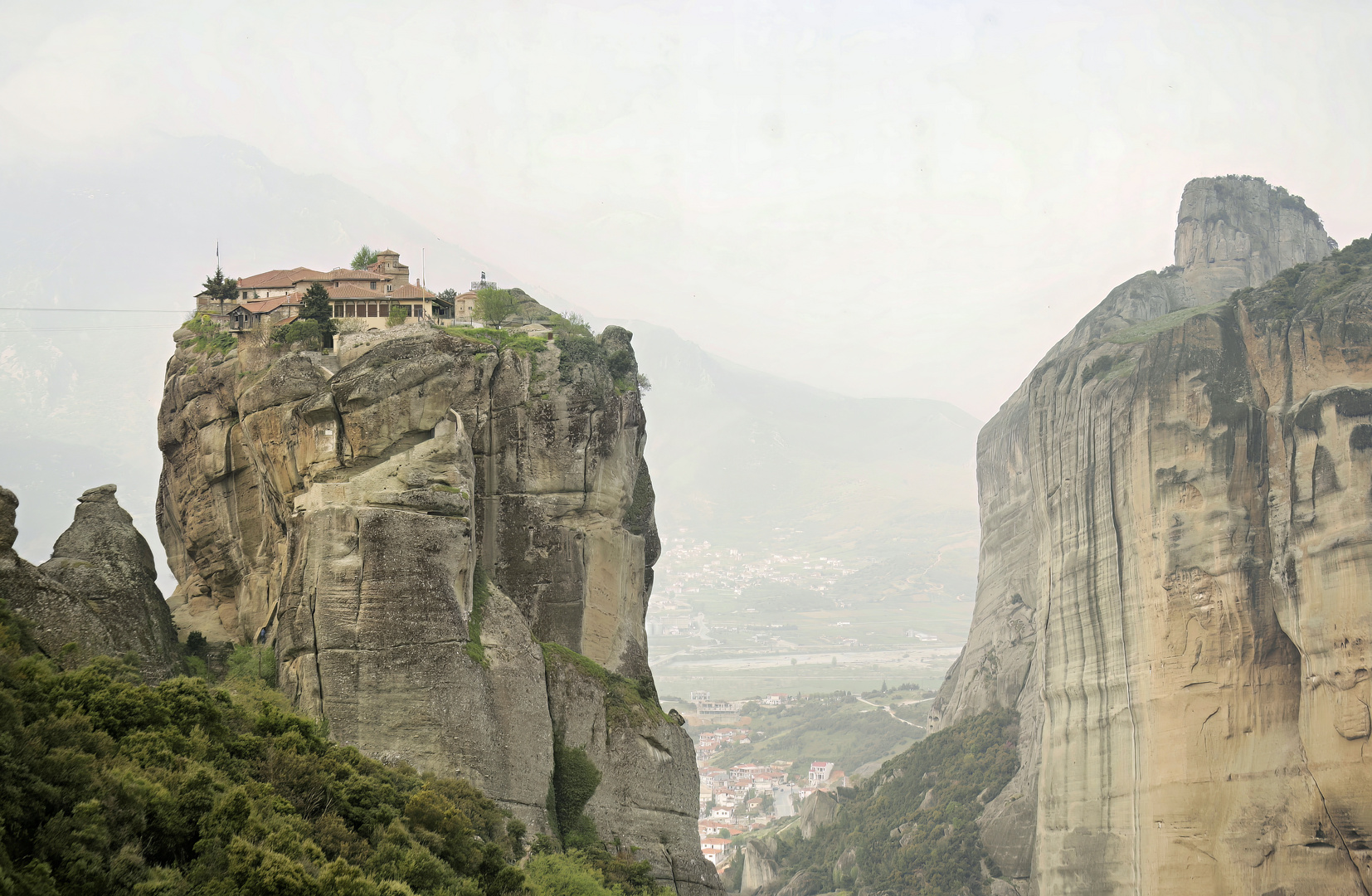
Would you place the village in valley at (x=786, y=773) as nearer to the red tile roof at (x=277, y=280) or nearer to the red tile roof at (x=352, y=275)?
the red tile roof at (x=352, y=275)

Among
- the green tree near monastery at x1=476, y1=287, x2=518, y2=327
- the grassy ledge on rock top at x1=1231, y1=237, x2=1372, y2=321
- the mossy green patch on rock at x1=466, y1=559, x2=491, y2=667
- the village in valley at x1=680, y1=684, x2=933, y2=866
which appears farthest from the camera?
the village in valley at x1=680, y1=684, x2=933, y2=866

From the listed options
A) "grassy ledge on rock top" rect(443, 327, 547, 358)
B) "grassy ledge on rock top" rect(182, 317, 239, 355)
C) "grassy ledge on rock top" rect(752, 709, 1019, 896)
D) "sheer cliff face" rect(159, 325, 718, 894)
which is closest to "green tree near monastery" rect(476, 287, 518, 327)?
"grassy ledge on rock top" rect(443, 327, 547, 358)

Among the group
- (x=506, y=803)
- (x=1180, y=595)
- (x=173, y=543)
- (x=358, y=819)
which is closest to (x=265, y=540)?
(x=173, y=543)

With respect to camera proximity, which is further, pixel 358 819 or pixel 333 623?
pixel 333 623

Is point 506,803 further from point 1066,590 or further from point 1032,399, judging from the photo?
point 1032,399

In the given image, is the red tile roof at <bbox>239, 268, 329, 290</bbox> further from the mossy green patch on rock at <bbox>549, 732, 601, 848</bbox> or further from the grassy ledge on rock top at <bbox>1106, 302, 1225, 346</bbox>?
the grassy ledge on rock top at <bbox>1106, 302, 1225, 346</bbox>

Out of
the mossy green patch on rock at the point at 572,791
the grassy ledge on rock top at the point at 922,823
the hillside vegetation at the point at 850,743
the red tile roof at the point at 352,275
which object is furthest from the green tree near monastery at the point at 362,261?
the hillside vegetation at the point at 850,743
